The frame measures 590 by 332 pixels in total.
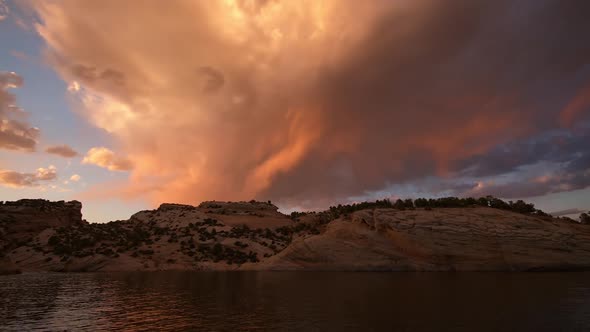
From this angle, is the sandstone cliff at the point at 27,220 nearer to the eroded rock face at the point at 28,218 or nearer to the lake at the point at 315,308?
the eroded rock face at the point at 28,218

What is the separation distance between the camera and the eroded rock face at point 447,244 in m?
67.6

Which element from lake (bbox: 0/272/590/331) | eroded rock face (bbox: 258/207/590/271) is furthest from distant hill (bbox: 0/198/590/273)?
lake (bbox: 0/272/590/331)

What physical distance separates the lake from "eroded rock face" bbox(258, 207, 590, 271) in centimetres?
2349

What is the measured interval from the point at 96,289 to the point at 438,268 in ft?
183

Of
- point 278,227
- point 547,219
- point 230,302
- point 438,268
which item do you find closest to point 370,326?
point 230,302

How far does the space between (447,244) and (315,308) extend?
47204 millimetres

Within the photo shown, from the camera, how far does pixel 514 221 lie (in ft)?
236

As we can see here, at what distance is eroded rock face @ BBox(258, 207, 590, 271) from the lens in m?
67.6

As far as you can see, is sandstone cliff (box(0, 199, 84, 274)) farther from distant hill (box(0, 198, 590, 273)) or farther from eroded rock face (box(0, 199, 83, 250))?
distant hill (box(0, 198, 590, 273))

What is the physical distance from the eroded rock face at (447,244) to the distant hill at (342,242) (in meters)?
0.18

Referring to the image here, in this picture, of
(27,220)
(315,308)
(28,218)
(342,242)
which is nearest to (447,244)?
(342,242)

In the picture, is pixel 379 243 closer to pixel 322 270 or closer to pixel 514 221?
pixel 322 270

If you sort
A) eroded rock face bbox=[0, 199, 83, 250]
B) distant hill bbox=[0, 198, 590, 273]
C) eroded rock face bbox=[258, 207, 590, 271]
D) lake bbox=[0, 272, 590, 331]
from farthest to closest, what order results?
eroded rock face bbox=[0, 199, 83, 250]
distant hill bbox=[0, 198, 590, 273]
eroded rock face bbox=[258, 207, 590, 271]
lake bbox=[0, 272, 590, 331]

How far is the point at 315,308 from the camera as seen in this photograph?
102ft
